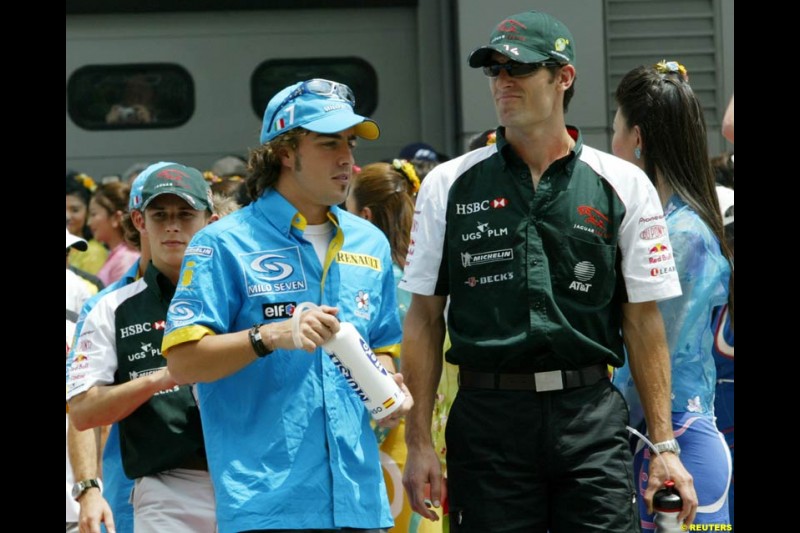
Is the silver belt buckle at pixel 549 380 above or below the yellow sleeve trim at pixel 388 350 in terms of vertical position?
below

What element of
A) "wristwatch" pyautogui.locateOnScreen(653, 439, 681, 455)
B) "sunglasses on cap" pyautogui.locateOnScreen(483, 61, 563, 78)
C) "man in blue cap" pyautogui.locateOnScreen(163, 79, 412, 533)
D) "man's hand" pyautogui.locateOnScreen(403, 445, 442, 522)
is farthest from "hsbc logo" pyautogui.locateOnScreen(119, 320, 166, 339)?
"wristwatch" pyautogui.locateOnScreen(653, 439, 681, 455)

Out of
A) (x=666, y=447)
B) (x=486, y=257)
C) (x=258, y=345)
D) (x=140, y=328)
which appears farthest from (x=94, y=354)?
(x=666, y=447)

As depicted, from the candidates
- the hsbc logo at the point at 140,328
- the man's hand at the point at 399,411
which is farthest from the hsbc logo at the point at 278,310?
the hsbc logo at the point at 140,328

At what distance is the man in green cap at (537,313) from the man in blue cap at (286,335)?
235 millimetres

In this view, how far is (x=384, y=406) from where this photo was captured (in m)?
4.21

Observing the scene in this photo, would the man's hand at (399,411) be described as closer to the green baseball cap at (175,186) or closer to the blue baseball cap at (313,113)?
the blue baseball cap at (313,113)

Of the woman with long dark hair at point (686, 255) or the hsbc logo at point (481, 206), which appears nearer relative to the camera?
the hsbc logo at point (481, 206)

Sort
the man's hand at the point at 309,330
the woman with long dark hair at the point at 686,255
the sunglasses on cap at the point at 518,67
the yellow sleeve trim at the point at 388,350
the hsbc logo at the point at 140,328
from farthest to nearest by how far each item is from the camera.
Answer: the hsbc logo at the point at 140,328, the woman with long dark hair at the point at 686,255, the yellow sleeve trim at the point at 388,350, the sunglasses on cap at the point at 518,67, the man's hand at the point at 309,330

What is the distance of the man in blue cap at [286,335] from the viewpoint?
4246 mm

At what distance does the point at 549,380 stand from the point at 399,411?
47 centimetres

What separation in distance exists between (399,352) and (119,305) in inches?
42.7

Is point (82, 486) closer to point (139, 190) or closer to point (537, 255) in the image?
point (139, 190)

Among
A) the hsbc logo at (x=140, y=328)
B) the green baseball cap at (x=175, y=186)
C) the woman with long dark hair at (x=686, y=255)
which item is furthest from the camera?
the green baseball cap at (x=175, y=186)

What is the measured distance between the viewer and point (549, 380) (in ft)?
14.4
